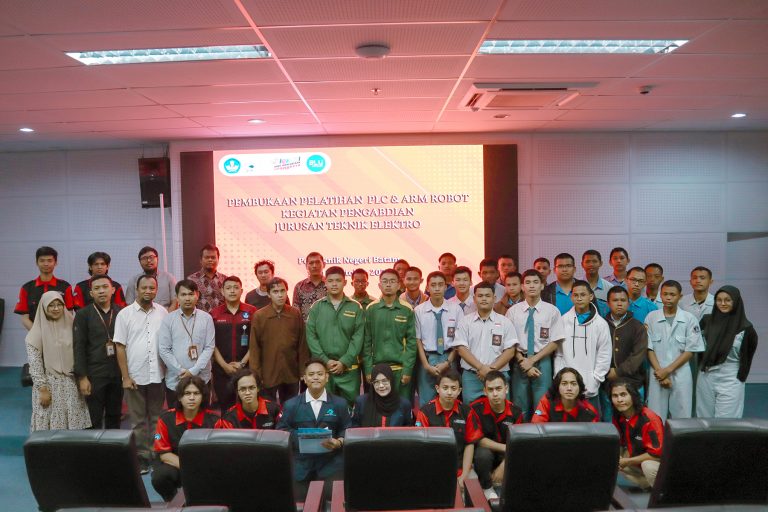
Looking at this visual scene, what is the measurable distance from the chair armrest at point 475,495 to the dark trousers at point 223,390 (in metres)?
2.49

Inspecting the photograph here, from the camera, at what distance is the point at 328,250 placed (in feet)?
21.4

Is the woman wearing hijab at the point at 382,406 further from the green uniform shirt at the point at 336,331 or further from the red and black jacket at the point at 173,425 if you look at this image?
the red and black jacket at the point at 173,425

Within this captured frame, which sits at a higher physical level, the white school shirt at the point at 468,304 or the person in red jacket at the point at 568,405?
the white school shirt at the point at 468,304

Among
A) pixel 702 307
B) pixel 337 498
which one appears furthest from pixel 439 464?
pixel 702 307

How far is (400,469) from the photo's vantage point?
7.30 feet

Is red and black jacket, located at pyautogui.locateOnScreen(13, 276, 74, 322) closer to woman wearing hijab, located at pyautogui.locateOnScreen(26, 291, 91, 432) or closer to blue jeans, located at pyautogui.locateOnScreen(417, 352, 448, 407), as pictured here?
woman wearing hijab, located at pyautogui.locateOnScreen(26, 291, 91, 432)

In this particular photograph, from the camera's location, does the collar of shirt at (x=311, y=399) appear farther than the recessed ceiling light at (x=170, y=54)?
Yes

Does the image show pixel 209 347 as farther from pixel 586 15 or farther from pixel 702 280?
pixel 702 280

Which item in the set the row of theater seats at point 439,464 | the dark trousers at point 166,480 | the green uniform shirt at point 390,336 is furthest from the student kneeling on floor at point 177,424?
the green uniform shirt at point 390,336

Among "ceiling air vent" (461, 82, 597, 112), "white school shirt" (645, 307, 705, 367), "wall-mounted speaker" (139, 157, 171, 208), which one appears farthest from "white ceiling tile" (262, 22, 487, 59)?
"wall-mounted speaker" (139, 157, 171, 208)

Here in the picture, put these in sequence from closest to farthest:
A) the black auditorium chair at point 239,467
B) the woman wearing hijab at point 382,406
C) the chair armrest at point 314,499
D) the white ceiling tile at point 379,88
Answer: the black auditorium chair at point 239,467 < the chair armrest at point 314,499 < the woman wearing hijab at point 382,406 < the white ceiling tile at point 379,88

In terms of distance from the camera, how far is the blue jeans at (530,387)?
439 cm

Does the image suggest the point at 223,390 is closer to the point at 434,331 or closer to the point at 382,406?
the point at 382,406

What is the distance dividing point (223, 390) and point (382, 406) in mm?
1456
